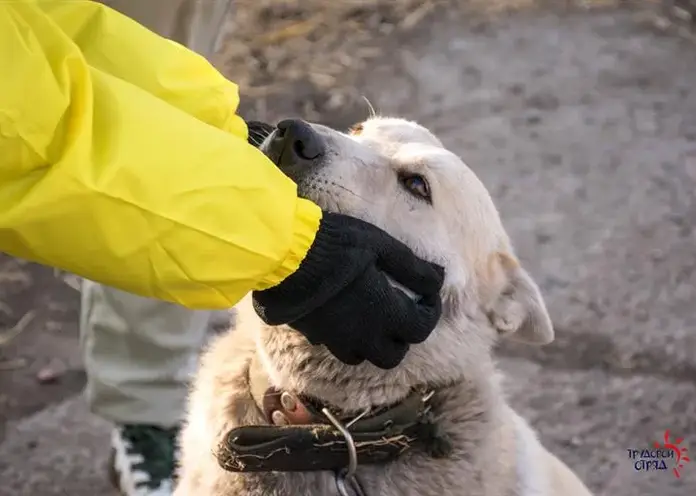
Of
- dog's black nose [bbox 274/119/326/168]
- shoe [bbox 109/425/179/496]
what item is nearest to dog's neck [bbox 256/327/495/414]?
dog's black nose [bbox 274/119/326/168]

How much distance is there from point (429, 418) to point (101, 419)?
172 cm

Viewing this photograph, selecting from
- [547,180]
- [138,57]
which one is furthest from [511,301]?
[547,180]

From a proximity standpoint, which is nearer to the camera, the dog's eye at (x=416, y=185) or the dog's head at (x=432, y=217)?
the dog's head at (x=432, y=217)

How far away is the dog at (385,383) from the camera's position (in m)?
2.04

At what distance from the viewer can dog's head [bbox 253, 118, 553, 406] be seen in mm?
2027

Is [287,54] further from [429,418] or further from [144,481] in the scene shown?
[429,418]

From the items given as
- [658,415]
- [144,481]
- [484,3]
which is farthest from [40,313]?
[484,3]

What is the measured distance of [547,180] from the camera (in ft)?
15.8

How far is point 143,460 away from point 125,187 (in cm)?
185

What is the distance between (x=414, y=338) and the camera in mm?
1894
